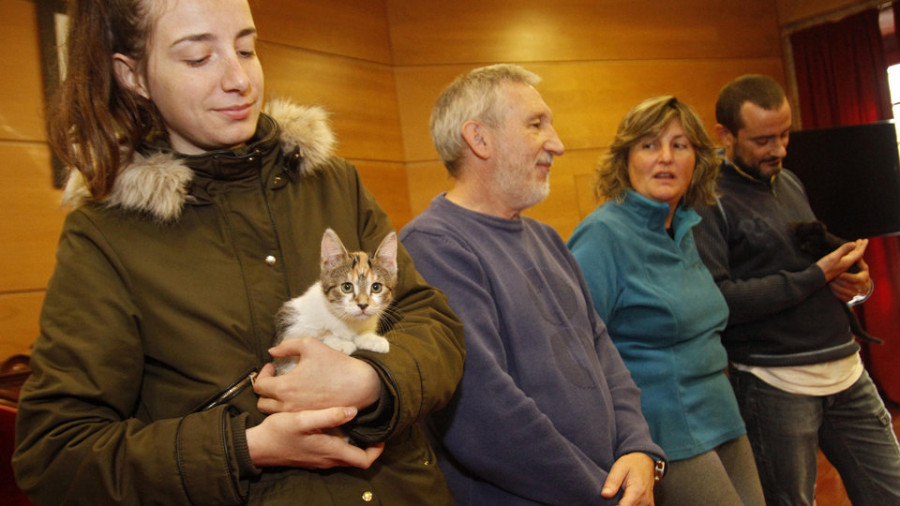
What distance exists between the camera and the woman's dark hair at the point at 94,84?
3.34 feet

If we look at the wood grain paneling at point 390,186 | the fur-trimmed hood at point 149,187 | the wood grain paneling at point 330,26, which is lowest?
the fur-trimmed hood at point 149,187

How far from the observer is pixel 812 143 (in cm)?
289

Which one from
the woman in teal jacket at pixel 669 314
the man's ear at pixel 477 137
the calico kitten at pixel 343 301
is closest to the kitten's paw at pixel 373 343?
the calico kitten at pixel 343 301

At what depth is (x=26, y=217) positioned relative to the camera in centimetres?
281

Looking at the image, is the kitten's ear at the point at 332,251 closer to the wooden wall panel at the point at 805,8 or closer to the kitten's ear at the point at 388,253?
the kitten's ear at the point at 388,253

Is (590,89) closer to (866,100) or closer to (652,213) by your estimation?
(866,100)

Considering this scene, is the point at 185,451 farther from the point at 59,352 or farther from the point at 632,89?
the point at 632,89

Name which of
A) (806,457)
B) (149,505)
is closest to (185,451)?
(149,505)

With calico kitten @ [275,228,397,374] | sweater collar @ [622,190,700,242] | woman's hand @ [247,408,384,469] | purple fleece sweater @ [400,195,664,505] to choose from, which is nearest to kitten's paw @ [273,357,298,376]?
calico kitten @ [275,228,397,374]

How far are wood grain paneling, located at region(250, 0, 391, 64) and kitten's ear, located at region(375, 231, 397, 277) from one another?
9.68ft

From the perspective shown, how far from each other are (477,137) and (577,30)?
3.62 metres

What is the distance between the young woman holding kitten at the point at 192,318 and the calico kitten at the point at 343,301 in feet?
0.09

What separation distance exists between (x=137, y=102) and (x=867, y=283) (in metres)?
2.51

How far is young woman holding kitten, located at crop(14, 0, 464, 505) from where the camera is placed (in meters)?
0.90
